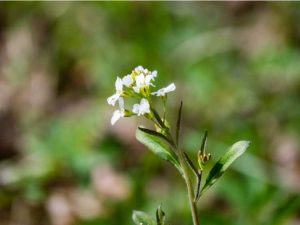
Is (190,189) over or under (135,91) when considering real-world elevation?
under

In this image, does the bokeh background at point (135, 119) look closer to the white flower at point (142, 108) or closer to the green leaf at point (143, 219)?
the green leaf at point (143, 219)

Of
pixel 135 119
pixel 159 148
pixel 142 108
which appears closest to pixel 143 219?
pixel 159 148

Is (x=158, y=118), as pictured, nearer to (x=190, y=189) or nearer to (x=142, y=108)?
(x=142, y=108)

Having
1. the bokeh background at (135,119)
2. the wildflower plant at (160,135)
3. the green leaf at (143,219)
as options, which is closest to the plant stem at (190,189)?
the wildflower plant at (160,135)

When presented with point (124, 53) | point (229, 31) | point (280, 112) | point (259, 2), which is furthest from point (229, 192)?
point (259, 2)

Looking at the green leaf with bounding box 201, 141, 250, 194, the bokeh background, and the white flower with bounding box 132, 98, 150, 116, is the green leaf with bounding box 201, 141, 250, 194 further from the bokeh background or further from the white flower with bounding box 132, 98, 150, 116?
the bokeh background

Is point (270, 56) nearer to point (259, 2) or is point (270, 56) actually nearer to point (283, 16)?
point (283, 16)

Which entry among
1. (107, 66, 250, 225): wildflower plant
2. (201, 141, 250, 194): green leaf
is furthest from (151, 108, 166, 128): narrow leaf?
(201, 141, 250, 194): green leaf
